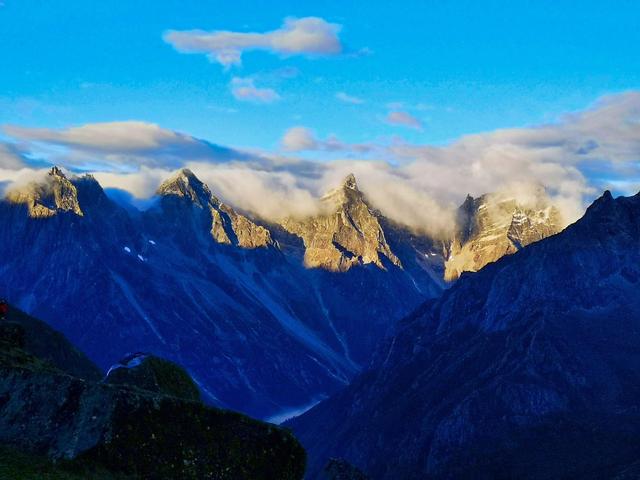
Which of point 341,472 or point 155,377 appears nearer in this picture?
point 341,472

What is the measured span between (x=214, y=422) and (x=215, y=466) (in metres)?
1.90

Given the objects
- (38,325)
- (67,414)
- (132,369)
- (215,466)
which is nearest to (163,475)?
(215,466)

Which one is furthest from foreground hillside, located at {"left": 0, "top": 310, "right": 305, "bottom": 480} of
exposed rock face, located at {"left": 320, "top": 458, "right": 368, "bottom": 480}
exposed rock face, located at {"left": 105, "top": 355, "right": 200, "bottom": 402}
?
exposed rock face, located at {"left": 105, "top": 355, "right": 200, "bottom": 402}

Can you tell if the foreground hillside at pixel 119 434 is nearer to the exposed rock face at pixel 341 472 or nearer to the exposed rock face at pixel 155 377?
the exposed rock face at pixel 341 472

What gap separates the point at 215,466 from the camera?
40938 millimetres

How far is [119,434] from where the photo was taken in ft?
130

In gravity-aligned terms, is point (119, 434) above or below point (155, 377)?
below

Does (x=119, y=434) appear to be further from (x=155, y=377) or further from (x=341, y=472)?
(x=341, y=472)

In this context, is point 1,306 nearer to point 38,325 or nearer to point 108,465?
point 108,465

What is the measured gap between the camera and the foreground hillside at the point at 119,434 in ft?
126

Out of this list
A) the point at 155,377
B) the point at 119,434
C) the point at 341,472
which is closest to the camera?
the point at 119,434

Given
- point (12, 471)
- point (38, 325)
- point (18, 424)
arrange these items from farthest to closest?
point (38, 325) → point (18, 424) → point (12, 471)

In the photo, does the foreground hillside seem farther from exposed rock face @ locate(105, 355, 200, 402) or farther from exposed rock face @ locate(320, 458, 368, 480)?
exposed rock face @ locate(105, 355, 200, 402)

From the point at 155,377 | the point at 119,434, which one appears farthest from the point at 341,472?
the point at 119,434
